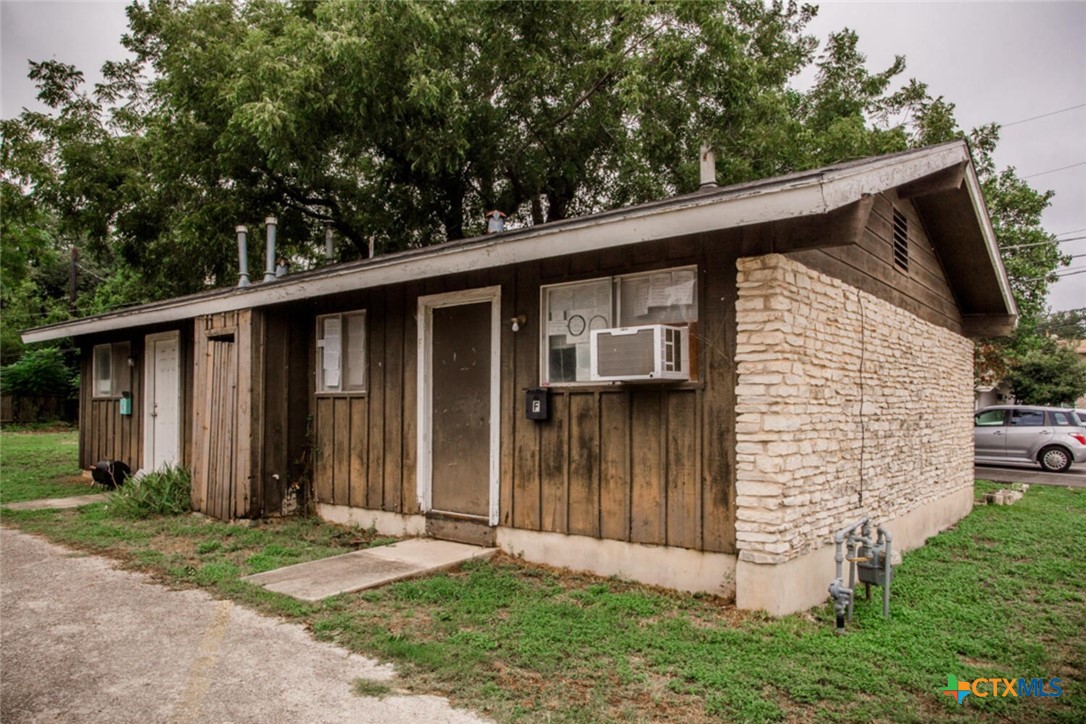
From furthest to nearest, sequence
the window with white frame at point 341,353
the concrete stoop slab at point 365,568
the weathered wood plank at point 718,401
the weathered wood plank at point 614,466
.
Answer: the window with white frame at point 341,353
the weathered wood plank at point 614,466
the concrete stoop slab at point 365,568
the weathered wood plank at point 718,401

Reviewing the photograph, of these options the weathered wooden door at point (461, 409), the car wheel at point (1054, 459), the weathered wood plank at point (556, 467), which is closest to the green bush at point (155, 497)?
the weathered wooden door at point (461, 409)

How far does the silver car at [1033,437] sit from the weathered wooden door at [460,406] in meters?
14.1

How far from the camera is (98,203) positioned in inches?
525

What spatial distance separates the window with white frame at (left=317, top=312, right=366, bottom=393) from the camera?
715cm

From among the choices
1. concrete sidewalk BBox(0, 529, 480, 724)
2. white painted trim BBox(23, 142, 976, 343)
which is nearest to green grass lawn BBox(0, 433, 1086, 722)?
concrete sidewalk BBox(0, 529, 480, 724)

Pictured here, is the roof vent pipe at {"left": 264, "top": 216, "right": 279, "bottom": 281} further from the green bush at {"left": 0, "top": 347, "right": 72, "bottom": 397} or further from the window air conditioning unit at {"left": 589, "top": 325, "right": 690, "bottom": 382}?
the green bush at {"left": 0, "top": 347, "right": 72, "bottom": 397}

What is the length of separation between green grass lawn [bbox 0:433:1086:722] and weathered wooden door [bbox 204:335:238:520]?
0.92 metres

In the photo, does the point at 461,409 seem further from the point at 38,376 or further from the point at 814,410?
the point at 38,376

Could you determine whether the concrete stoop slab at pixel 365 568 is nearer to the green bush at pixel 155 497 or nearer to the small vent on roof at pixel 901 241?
the green bush at pixel 155 497

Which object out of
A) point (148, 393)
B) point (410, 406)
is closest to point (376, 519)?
point (410, 406)

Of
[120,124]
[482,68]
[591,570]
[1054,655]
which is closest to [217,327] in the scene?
[591,570]

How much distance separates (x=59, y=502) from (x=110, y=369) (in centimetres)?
265

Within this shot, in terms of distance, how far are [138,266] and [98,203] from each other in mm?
1622

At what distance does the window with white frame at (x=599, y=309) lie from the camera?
16.1ft
